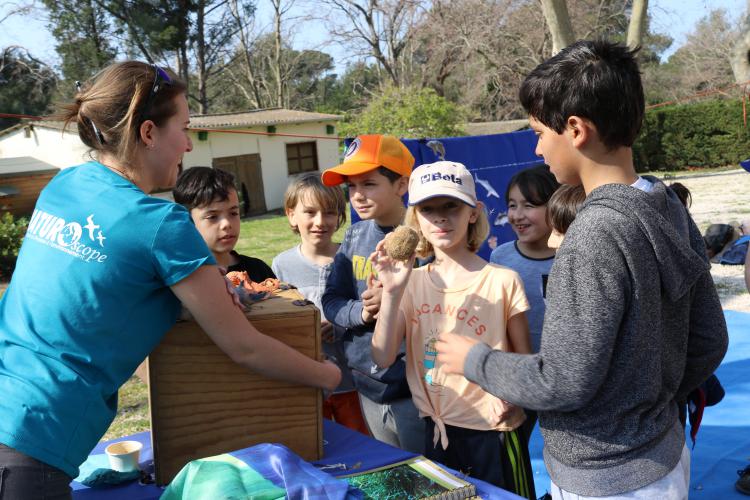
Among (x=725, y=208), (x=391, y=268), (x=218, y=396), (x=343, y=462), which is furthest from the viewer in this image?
(x=725, y=208)

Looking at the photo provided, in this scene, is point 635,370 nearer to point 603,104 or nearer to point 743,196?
point 603,104

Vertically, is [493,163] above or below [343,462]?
above

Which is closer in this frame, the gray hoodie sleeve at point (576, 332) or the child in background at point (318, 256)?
the gray hoodie sleeve at point (576, 332)

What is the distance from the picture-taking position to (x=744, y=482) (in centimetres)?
306

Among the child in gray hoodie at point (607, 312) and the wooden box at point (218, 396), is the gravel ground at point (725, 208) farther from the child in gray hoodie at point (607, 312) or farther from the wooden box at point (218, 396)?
the wooden box at point (218, 396)

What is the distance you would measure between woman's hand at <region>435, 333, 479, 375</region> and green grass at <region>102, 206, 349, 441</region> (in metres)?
3.05

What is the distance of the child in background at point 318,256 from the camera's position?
284cm

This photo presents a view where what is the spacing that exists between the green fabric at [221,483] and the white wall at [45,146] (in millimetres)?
20403

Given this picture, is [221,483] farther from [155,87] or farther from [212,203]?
[212,203]

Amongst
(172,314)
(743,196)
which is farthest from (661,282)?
(743,196)

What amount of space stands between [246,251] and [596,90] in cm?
1268

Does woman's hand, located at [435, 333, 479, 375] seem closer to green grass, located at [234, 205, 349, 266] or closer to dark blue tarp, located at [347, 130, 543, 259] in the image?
dark blue tarp, located at [347, 130, 543, 259]

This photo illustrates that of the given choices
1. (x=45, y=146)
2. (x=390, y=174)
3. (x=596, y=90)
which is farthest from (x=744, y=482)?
(x=45, y=146)

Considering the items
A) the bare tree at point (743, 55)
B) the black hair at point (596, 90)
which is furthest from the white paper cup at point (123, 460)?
the bare tree at point (743, 55)
